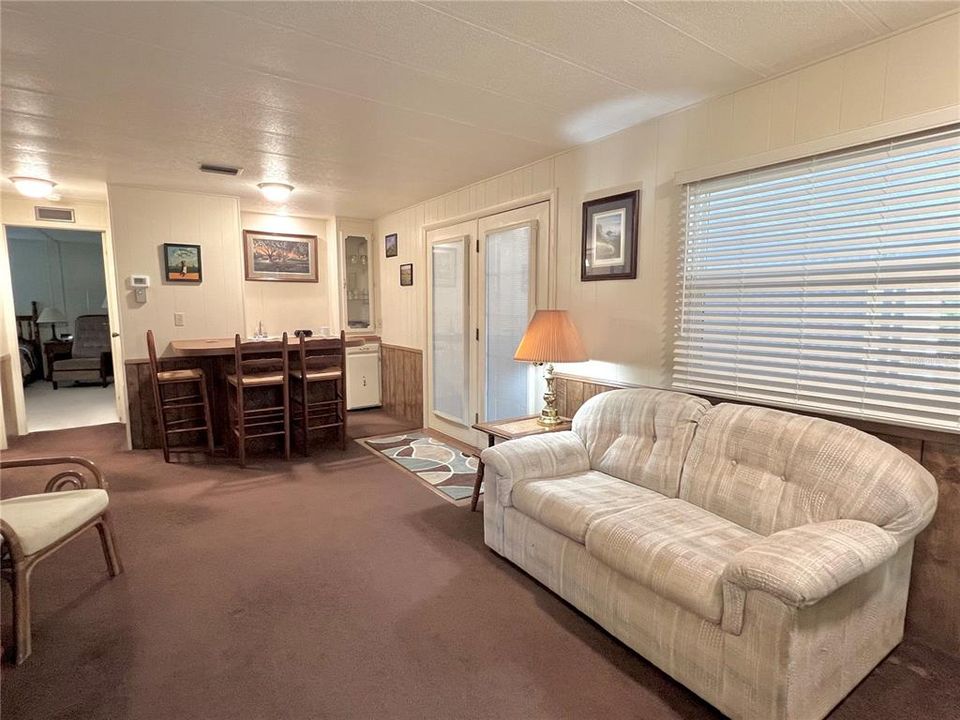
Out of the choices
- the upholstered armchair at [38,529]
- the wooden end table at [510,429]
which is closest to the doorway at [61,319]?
the upholstered armchair at [38,529]

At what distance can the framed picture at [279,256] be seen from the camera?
5516 mm

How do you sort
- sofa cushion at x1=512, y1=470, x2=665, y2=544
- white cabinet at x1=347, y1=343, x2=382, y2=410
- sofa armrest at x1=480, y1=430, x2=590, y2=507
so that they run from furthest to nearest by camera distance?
white cabinet at x1=347, y1=343, x2=382, y2=410, sofa armrest at x1=480, y1=430, x2=590, y2=507, sofa cushion at x1=512, y1=470, x2=665, y2=544

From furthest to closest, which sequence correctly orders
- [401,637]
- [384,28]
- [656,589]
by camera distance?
[401,637], [384,28], [656,589]

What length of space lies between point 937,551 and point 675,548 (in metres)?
1.11

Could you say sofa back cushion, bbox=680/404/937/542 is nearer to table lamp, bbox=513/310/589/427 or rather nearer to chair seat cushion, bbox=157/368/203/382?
table lamp, bbox=513/310/589/427

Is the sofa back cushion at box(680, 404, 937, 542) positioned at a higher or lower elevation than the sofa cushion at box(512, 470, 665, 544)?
higher

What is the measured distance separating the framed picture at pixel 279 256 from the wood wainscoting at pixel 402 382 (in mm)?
1300

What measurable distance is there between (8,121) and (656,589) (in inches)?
161

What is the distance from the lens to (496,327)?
4.09 m

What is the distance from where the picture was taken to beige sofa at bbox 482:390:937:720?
1.46 m

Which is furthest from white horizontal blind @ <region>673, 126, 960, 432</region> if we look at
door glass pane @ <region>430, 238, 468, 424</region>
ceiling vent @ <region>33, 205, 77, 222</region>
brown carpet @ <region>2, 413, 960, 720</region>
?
ceiling vent @ <region>33, 205, 77, 222</region>

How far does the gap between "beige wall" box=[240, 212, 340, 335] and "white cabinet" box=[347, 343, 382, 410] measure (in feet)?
1.44

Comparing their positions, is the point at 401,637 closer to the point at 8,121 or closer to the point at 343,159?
the point at 343,159

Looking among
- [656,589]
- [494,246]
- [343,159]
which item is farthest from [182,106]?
[656,589]
